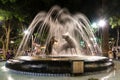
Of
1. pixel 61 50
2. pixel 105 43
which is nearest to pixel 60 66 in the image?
pixel 61 50

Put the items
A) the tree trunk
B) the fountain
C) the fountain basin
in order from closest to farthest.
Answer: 1. the fountain basin
2. the fountain
3. the tree trunk

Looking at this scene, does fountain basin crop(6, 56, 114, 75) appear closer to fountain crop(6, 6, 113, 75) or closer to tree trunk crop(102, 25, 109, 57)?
fountain crop(6, 6, 113, 75)

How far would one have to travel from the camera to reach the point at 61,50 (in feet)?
60.3

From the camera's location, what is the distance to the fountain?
12469 mm

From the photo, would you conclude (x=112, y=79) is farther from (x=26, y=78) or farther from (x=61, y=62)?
(x=26, y=78)

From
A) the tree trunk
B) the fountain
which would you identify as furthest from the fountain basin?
the tree trunk

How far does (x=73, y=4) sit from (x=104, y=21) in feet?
18.7

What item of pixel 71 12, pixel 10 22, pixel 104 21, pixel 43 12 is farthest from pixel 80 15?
pixel 10 22

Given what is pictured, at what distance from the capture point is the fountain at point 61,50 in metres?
12.5

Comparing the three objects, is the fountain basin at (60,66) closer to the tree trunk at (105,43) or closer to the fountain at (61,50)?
the fountain at (61,50)

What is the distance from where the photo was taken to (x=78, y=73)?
12453 mm

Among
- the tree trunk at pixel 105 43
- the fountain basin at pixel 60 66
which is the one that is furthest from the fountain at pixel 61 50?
the tree trunk at pixel 105 43

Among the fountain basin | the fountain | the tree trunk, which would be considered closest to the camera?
the fountain basin

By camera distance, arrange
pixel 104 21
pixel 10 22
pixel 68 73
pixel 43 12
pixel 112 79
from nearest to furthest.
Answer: pixel 112 79
pixel 68 73
pixel 104 21
pixel 43 12
pixel 10 22
